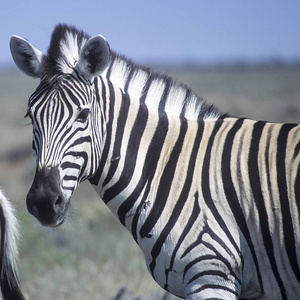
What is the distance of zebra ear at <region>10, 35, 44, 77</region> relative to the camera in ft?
12.2

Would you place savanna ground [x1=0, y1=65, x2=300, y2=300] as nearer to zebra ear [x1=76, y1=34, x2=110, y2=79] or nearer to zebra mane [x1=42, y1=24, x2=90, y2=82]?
zebra mane [x1=42, y1=24, x2=90, y2=82]

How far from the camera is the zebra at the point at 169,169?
346 cm

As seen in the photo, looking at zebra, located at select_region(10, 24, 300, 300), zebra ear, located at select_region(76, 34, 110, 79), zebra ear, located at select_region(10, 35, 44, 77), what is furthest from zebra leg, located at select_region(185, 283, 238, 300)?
zebra ear, located at select_region(10, 35, 44, 77)

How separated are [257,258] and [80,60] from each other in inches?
69.4

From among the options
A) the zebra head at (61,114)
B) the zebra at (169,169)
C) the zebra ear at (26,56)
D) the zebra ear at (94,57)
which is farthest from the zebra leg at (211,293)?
the zebra ear at (26,56)

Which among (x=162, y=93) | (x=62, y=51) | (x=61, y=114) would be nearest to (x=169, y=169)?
(x=162, y=93)

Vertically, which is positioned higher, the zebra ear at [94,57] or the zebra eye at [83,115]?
the zebra ear at [94,57]

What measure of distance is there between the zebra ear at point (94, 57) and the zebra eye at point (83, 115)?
0.28 m

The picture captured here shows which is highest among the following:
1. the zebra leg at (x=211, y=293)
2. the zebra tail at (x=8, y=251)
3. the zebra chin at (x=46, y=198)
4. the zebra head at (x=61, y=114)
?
the zebra head at (x=61, y=114)

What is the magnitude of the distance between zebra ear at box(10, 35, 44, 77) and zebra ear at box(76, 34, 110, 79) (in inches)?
11.9

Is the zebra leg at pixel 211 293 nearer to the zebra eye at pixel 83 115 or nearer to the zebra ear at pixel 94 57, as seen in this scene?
the zebra eye at pixel 83 115

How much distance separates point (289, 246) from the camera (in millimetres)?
3459

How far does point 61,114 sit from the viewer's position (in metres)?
→ 3.51

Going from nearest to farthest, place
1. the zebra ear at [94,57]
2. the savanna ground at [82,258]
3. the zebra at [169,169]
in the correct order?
the zebra at [169,169] < the zebra ear at [94,57] < the savanna ground at [82,258]
